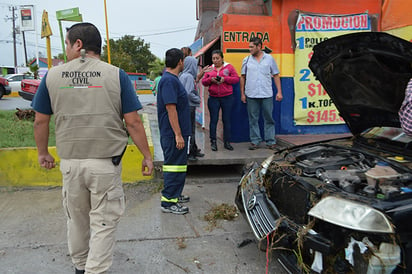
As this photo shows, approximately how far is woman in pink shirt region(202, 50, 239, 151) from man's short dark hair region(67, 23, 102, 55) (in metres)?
3.27

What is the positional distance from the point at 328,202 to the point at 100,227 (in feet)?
5.15

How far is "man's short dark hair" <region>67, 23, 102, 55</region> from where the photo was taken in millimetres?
2219

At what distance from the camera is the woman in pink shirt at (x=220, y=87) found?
17.8ft

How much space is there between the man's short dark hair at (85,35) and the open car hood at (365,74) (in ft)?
6.35

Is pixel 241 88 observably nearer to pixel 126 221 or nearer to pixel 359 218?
pixel 126 221

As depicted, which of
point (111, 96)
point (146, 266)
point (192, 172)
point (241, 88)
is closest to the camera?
point (111, 96)

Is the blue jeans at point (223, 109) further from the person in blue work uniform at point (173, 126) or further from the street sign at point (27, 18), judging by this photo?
the street sign at point (27, 18)

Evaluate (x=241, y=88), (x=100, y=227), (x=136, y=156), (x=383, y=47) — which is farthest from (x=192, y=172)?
(x=383, y=47)

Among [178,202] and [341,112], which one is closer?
[341,112]

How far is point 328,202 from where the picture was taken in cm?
209

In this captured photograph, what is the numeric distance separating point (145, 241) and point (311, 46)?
5.01 meters

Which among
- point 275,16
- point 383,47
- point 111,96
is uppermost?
point 275,16

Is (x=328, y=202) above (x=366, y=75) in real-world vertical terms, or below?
below

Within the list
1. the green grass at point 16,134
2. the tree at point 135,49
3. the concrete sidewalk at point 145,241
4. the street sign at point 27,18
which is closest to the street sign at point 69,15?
the green grass at point 16,134
